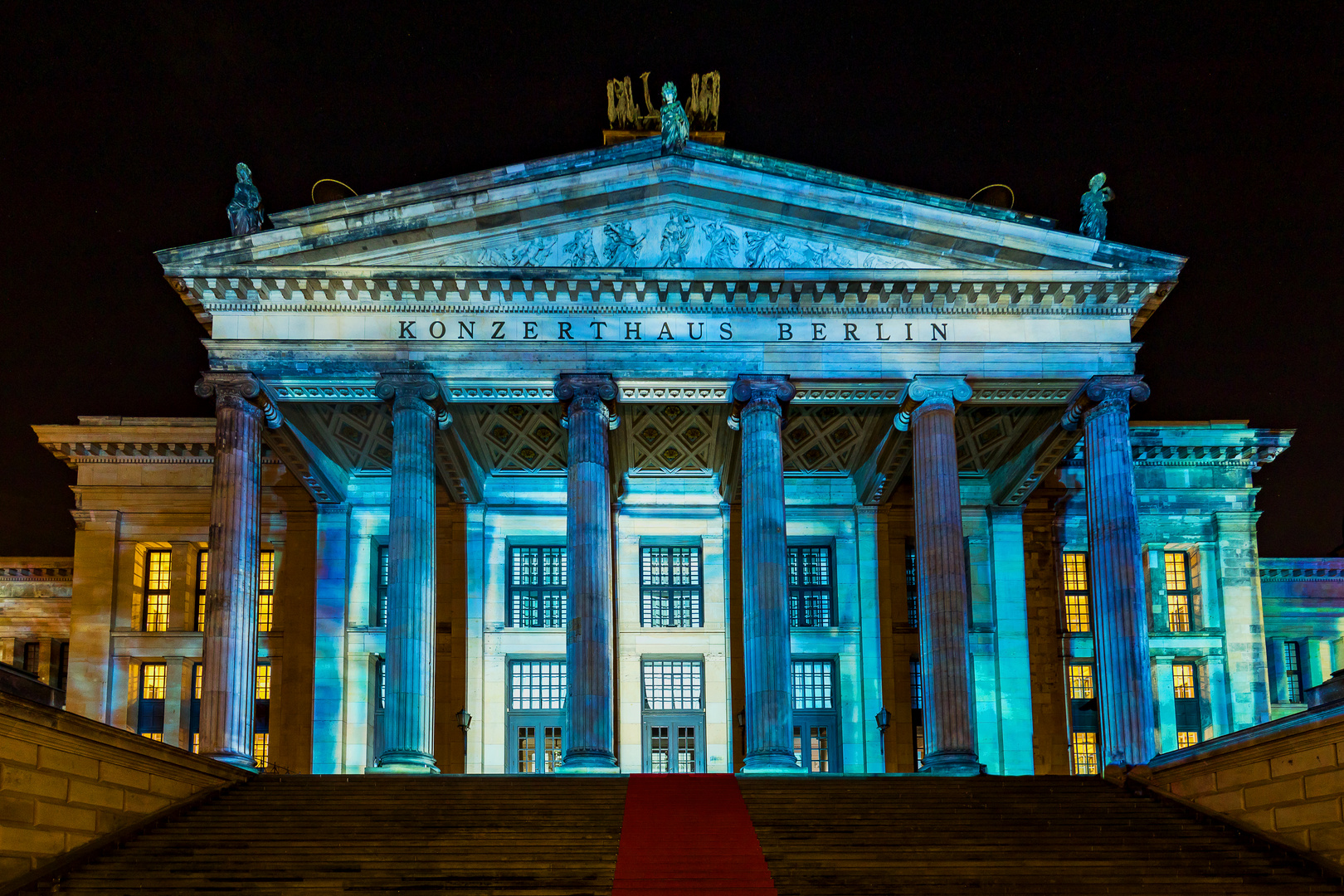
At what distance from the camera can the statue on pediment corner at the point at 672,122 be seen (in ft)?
118

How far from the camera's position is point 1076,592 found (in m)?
45.7

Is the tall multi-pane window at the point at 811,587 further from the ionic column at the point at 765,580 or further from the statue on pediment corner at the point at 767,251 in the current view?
the statue on pediment corner at the point at 767,251

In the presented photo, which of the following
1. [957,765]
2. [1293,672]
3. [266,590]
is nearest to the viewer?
[957,765]

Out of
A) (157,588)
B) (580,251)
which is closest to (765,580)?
(580,251)

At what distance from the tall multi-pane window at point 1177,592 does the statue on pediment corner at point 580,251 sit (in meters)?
23.1

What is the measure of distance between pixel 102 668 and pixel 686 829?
26.1 m

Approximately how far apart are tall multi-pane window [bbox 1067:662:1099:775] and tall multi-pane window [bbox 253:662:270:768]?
2620cm

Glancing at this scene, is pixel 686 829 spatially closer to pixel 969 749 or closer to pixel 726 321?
pixel 969 749

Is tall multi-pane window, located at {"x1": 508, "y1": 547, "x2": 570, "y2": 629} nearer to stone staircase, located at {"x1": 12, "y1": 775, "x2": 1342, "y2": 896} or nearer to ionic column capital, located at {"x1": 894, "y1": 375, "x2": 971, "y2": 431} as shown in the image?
ionic column capital, located at {"x1": 894, "y1": 375, "x2": 971, "y2": 431}

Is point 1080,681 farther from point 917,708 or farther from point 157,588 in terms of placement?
point 157,588

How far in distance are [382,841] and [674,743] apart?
65.1 feet

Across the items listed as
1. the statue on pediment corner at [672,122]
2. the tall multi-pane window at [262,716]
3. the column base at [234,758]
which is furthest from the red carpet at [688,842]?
the tall multi-pane window at [262,716]

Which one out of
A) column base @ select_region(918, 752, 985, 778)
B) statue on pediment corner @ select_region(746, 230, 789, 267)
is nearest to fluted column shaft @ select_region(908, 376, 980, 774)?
column base @ select_region(918, 752, 985, 778)

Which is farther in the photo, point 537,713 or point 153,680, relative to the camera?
point 153,680
